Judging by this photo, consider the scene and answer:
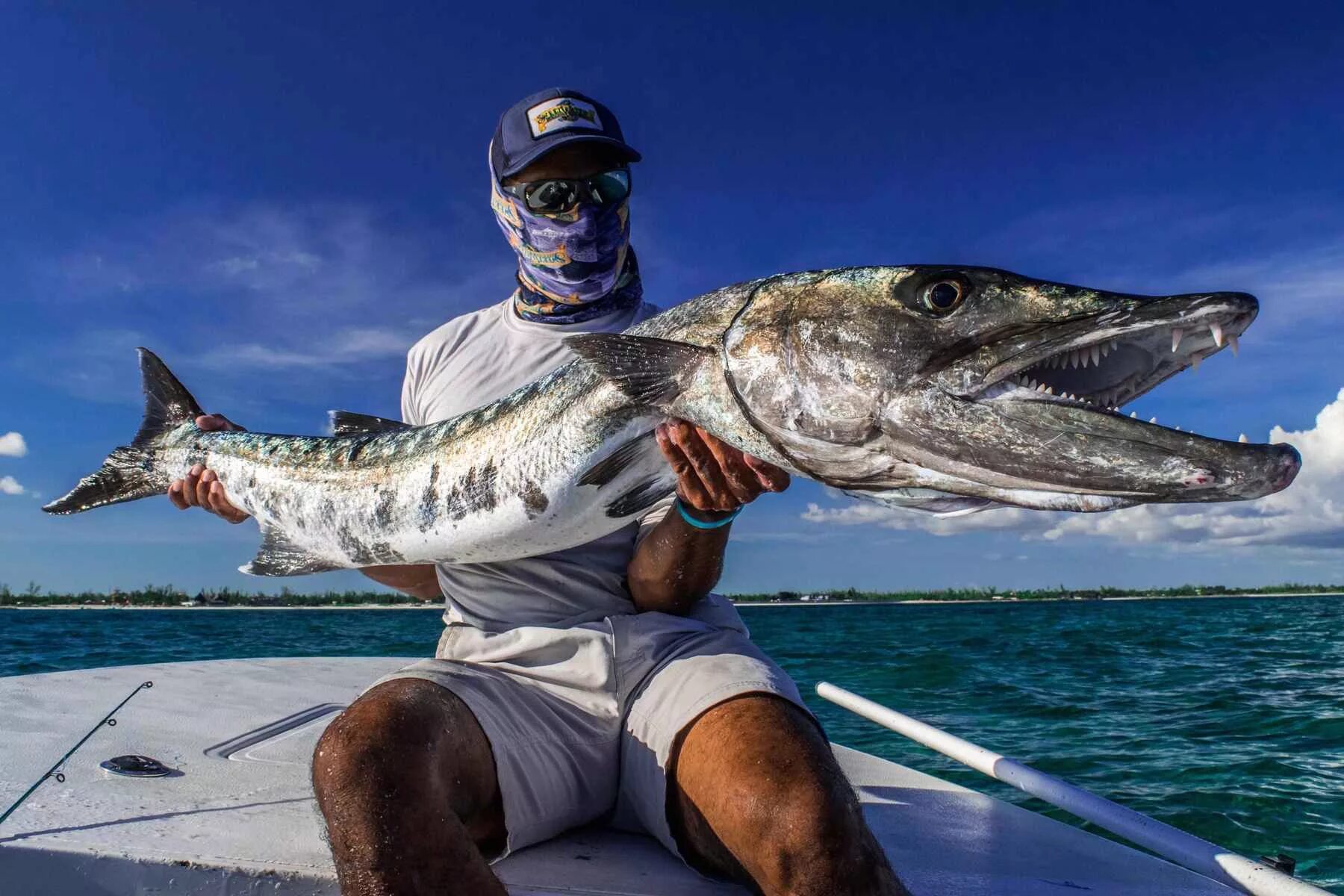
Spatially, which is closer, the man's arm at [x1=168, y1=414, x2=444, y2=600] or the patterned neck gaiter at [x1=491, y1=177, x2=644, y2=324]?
the patterned neck gaiter at [x1=491, y1=177, x2=644, y2=324]

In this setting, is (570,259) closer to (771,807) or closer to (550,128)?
(550,128)

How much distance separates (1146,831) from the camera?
307 centimetres

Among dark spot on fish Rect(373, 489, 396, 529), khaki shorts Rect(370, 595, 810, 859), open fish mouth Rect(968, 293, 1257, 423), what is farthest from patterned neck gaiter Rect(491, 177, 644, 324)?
open fish mouth Rect(968, 293, 1257, 423)

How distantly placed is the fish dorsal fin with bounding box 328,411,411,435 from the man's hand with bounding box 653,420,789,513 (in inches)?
60.9

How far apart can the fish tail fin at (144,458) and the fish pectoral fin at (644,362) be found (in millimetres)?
2980

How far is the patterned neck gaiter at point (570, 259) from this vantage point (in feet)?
11.7

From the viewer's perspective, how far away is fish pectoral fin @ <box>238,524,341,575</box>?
3723mm

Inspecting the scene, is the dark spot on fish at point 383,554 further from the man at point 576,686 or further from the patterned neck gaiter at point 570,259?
the patterned neck gaiter at point 570,259

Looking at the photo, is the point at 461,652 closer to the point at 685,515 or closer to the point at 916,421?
the point at 685,515

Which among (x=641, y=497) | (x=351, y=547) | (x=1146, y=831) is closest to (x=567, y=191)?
(x=641, y=497)

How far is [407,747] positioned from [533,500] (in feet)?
3.03

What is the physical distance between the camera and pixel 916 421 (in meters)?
2.05

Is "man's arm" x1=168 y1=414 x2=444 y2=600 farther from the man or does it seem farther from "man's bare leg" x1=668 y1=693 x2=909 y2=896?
"man's bare leg" x1=668 y1=693 x2=909 y2=896

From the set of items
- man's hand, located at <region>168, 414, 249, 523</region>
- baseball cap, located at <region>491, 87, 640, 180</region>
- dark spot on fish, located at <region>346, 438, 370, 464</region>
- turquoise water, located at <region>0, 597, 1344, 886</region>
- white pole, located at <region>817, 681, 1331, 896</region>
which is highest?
baseball cap, located at <region>491, 87, 640, 180</region>
